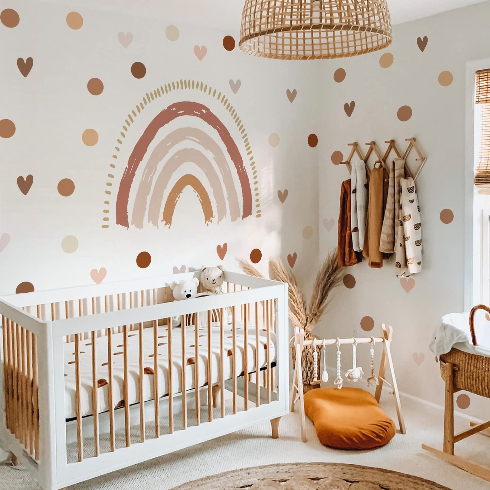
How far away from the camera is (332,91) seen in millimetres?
3891

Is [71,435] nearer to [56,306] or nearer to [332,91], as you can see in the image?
[56,306]

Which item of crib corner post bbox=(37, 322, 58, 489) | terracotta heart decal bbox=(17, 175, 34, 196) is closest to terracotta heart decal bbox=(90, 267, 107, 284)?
terracotta heart decal bbox=(17, 175, 34, 196)

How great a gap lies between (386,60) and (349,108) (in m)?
0.38

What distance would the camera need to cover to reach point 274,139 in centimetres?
380

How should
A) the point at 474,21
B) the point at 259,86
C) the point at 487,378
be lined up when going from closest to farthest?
the point at 487,378, the point at 474,21, the point at 259,86

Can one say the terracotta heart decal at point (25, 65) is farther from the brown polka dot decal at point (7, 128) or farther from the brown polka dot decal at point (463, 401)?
the brown polka dot decal at point (463, 401)

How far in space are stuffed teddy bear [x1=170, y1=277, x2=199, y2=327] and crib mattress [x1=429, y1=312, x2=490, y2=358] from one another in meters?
1.28

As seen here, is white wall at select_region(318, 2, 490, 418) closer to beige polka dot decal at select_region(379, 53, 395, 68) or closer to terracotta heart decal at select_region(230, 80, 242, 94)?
beige polka dot decal at select_region(379, 53, 395, 68)

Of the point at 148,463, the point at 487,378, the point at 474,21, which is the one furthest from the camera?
the point at 474,21

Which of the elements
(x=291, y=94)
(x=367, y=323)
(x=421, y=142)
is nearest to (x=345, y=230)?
(x=367, y=323)

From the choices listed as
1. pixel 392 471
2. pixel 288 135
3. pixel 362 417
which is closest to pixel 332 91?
pixel 288 135

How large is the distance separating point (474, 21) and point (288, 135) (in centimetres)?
128

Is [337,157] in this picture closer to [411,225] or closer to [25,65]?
[411,225]

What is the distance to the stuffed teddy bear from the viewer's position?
3.26 meters
